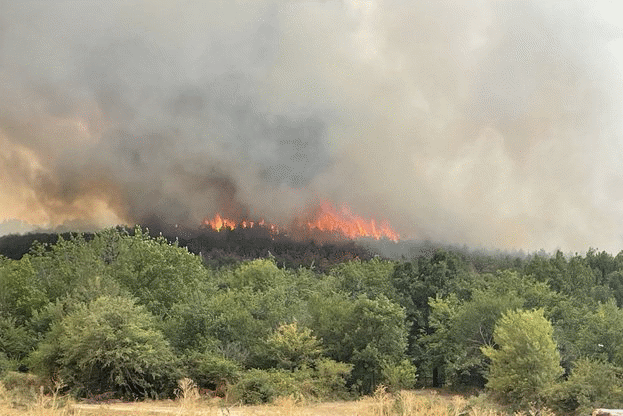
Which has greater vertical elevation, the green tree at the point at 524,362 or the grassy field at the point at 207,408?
the green tree at the point at 524,362

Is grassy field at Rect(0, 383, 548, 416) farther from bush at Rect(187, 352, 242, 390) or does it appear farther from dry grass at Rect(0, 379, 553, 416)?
bush at Rect(187, 352, 242, 390)

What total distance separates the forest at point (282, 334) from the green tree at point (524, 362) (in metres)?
0.09

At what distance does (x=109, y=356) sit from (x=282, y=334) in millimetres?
13785

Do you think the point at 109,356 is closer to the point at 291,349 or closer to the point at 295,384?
the point at 295,384

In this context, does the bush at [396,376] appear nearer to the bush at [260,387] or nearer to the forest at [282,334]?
the forest at [282,334]

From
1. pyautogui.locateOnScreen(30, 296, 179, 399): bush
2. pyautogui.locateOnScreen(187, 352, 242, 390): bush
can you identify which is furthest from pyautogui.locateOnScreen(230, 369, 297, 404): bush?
pyautogui.locateOnScreen(30, 296, 179, 399): bush

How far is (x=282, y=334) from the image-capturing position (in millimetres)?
44688

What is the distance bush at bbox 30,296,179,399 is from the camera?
34375 mm

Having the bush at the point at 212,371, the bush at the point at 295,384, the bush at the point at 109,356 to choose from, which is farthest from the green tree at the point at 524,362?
the bush at the point at 109,356

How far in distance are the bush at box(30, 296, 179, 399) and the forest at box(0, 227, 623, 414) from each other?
9cm

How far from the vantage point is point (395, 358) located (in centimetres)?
4700

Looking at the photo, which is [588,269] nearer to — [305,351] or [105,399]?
[305,351]

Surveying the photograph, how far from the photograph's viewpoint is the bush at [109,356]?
34375 millimetres

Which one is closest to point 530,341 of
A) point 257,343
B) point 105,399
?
point 257,343
